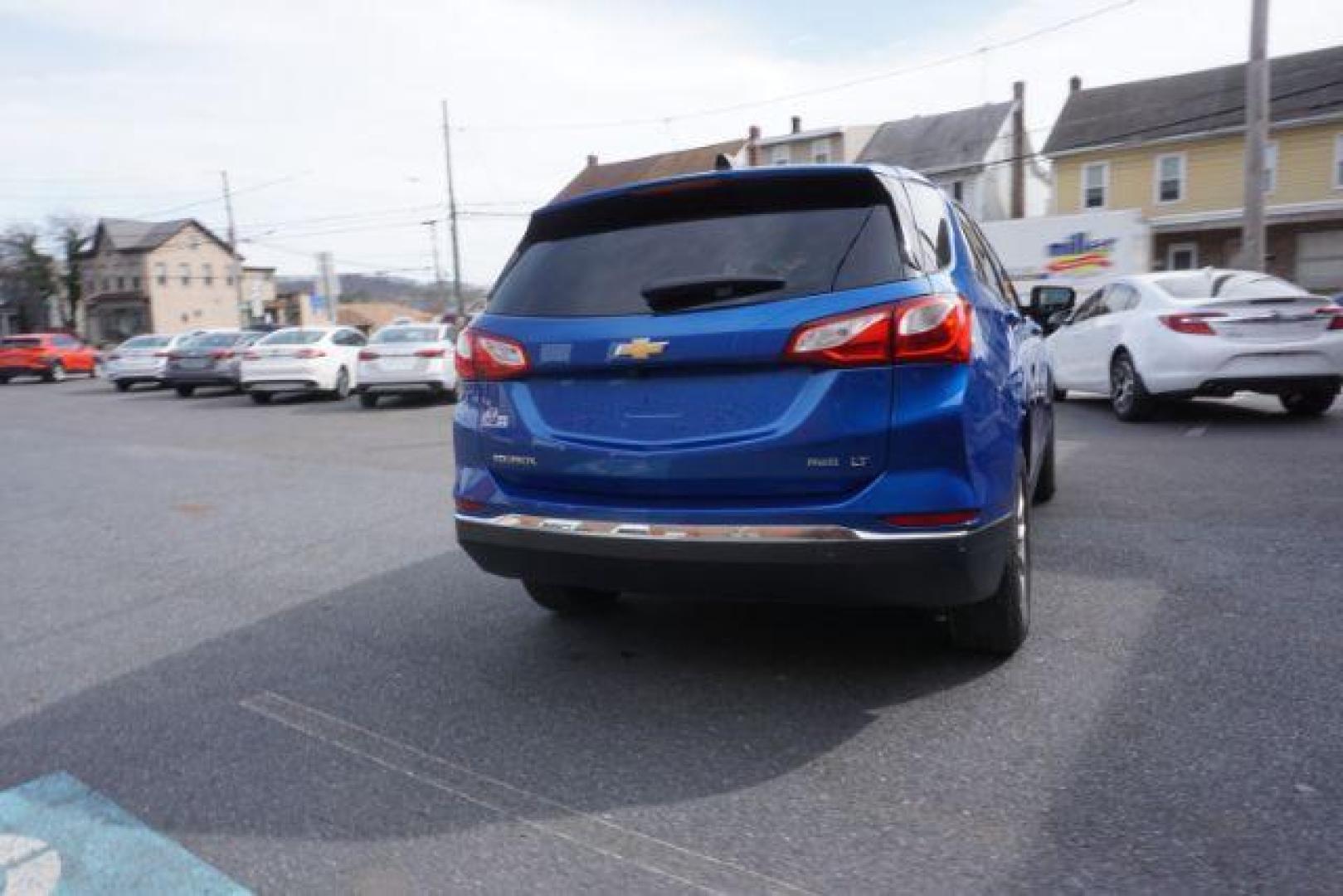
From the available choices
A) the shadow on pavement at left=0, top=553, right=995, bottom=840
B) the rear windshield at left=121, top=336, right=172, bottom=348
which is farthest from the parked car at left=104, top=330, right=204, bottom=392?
the shadow on pavement at left=0, top=553, right=995, bottom=840

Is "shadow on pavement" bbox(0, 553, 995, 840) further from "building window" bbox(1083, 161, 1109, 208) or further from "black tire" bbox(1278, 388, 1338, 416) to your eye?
"building window" bbox(1083, 161, 1109, 208)

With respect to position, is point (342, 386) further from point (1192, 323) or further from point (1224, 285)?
point (1224, 285)

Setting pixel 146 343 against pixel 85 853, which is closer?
pixel 85 853

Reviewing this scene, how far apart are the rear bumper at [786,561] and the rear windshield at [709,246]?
28.5 inches

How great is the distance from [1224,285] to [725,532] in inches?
329

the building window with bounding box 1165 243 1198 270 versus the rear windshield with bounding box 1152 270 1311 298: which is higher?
the building window with bounding box 1165 243 1198 270

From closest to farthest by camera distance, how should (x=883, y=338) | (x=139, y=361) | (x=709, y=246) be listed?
(x=883, y=338) < (x=709, y=246) < (x=139, y=361)

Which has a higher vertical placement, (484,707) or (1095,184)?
(1095,184)

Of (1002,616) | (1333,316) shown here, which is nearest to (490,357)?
(1002,616)

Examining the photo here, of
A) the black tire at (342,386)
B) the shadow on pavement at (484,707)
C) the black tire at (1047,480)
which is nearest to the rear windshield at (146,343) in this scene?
the black tire at (342,386)

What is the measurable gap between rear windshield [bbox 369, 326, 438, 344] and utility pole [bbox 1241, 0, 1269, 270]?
13.6m

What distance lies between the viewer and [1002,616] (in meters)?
3.47

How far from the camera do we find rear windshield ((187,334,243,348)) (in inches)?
838

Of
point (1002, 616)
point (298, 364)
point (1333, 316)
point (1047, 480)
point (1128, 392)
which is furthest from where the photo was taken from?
point (298, 364)
